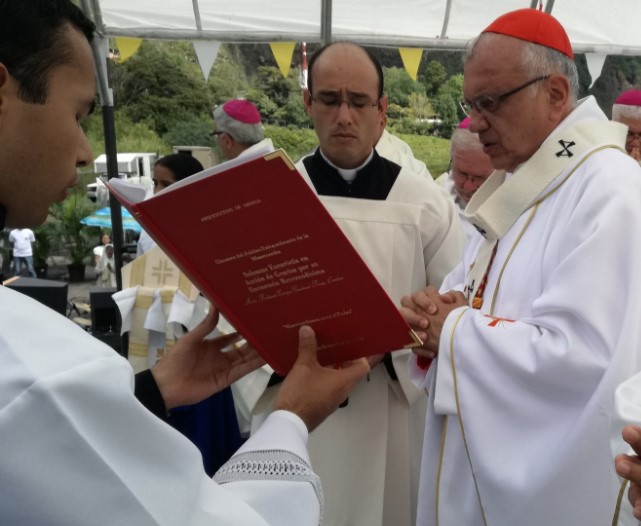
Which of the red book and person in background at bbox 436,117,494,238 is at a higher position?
the red book

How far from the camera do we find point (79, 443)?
82 cm

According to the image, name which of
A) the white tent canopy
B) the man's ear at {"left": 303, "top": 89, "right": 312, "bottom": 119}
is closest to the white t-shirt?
the white tent canopy

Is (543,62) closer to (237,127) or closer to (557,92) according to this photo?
(557,92)

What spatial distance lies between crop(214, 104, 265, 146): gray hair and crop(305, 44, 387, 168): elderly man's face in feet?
5.46

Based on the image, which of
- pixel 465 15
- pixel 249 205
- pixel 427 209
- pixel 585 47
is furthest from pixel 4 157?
pixel 585 47

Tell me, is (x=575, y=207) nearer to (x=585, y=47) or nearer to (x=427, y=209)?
(x=427, y=209)

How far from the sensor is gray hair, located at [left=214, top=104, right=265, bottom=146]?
455 centimetres

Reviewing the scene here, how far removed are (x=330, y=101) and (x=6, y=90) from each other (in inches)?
77.1

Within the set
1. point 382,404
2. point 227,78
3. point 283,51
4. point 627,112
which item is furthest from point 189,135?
point 382,404

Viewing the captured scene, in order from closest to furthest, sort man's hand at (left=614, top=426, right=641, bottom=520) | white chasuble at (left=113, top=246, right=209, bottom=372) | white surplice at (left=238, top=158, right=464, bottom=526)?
man's hand at (left=614, top=426, right=641, bottom=520) → white surplice at (left=238, top=158, right=464, bottom=526) → white chasuble at (left=113, top=246, right=209, bottom=372)

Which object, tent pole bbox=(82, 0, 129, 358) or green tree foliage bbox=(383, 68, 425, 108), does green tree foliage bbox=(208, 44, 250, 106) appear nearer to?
green tree foliage bbox=(383, 68, 425, 108)

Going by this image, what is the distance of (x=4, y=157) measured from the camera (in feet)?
3.53

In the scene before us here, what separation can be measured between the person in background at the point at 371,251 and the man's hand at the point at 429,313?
550 millimetres

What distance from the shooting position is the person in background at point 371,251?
9.01 feet
